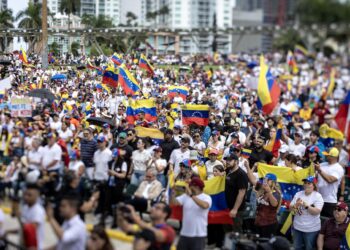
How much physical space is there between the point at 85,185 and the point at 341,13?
276 inches

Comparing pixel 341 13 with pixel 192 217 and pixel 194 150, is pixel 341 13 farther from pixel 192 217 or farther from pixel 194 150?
pixel 192 217

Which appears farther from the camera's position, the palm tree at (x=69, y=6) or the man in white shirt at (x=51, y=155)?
the palm tree at (x=69, y=6)

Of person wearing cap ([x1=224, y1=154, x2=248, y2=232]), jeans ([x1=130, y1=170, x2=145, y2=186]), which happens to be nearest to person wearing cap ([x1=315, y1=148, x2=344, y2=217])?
person wearing cap ([x1=224, y1=154, x2=248, y2=232])

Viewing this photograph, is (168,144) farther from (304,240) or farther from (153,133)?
(304,240)

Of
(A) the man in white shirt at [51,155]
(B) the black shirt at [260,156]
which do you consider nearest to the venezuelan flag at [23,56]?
(B) the black shirt at [260,156]

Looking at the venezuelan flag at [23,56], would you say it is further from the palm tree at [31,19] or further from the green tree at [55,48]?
the green tree at [55,48]

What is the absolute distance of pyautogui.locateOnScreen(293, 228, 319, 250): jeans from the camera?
480 inches

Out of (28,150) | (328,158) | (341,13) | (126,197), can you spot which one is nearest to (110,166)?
(126,197)

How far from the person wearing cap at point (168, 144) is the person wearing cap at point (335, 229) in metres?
3.18

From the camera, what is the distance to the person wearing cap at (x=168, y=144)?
45.0ft

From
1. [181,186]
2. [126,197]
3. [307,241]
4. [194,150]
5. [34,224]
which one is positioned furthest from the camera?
[194,150]

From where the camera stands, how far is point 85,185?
9383 mm

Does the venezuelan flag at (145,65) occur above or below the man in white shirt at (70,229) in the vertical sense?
above

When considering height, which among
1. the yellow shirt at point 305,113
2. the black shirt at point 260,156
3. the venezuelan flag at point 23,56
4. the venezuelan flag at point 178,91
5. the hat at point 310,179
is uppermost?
the venezuelan flag at point 23,56
